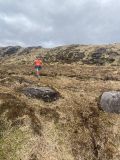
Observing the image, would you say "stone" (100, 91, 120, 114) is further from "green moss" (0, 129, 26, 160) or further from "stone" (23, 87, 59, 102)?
"green moss" (0, 129, 26, 160)

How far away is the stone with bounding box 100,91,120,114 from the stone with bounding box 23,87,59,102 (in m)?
6.10

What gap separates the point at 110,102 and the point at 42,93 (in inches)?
348

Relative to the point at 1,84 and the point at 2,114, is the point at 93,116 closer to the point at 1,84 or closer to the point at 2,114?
the point at 2,114

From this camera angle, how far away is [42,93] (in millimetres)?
39750

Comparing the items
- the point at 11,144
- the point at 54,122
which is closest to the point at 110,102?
the point at 54,122

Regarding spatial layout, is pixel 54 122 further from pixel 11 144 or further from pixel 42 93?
pixel 42 93

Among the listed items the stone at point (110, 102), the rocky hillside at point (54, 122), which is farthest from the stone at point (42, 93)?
the stone at point (110, 102)

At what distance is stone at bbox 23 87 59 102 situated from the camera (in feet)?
129

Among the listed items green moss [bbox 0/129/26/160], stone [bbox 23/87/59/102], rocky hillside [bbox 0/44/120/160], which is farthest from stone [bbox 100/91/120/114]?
green moss [bbox 0/129/26/160]

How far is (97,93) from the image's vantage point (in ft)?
141

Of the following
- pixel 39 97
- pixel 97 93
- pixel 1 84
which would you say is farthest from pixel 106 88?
pixel 1 84

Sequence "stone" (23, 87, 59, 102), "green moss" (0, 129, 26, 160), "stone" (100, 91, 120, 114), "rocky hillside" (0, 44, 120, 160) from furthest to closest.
Result: 1. "stone" (23, 87, 59, 102)
2. "stone" (100, 91, 120, 114)
3. "rocky hillside" (0, 44, 120, 160)
4. "green moss" (0, 129, 26, 160)

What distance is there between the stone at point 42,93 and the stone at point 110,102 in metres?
6.10

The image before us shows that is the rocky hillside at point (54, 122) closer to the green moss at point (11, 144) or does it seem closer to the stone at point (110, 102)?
the green moss at point (11, 144)
